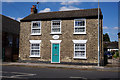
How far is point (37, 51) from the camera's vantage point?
56.4 ft

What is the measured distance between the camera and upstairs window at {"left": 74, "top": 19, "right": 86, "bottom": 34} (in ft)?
51.8

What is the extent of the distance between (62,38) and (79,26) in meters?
2.55

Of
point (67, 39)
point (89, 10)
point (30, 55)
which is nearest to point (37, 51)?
point (30, 55)

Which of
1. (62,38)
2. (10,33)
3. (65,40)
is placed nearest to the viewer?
(65,40)

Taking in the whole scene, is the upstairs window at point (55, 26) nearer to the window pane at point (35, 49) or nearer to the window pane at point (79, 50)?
the window pane at point (35, 49)

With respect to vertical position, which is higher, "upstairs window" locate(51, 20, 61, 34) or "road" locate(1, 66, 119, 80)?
"upstairs window" locate(51, 20, 61, 34)

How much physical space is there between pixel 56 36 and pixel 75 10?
490 centimetres

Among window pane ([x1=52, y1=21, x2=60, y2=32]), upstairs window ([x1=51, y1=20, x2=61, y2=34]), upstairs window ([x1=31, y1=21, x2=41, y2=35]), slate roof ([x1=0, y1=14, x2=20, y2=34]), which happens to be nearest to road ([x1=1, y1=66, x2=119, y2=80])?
upstairs window ([x1=51, y1=20, x2=61, y2=34])

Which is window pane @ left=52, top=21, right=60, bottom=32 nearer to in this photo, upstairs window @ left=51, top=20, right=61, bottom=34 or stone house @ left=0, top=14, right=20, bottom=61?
upstairs window @ left=51, top=20, right=61, bottom=34

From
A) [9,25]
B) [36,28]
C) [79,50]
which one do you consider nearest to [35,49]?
[36,28]

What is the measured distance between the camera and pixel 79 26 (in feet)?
51.9

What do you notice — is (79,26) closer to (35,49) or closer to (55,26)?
(55,26)

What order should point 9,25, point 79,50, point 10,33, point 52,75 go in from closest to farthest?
point 52,75, point 79,50, point 10,33, point 9,25

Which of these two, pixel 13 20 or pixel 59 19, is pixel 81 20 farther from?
pixel 13 20
